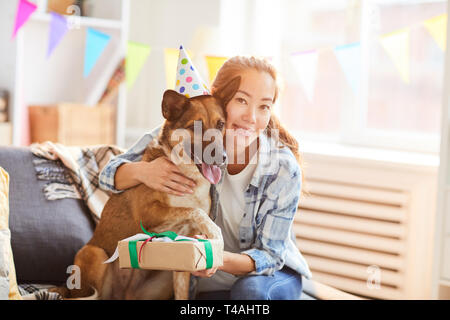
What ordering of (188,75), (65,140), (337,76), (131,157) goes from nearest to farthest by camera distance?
1. (188,75)
2. (131,157)
3. (65,140)
4. (337,76)

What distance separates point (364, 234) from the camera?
2314 millimetres

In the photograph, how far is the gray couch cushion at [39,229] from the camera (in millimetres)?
1417

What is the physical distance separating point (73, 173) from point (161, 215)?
45 centimetres

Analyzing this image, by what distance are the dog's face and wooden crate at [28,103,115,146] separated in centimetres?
144

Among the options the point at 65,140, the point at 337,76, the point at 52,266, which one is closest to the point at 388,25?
the point at 337,76

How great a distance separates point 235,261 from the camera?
1.17 metres

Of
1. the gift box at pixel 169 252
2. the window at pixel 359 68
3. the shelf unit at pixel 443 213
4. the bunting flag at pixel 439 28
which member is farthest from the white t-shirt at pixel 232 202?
the window at pixel 359 68

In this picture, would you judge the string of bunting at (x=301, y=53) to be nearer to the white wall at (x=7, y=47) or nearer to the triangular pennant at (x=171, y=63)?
the triangular pennant at (x=171, y=63)

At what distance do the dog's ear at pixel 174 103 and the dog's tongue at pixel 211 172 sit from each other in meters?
0.11

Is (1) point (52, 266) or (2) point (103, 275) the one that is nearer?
(2) point (103, 275)

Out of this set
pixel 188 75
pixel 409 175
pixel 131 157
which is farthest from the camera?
pixel 409 175
